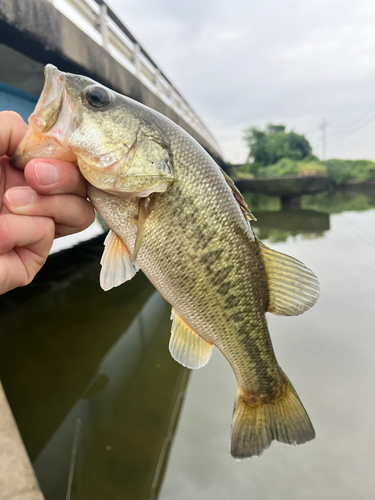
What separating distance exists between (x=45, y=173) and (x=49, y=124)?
0.18 metres

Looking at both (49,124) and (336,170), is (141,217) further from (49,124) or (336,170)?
(336,170)

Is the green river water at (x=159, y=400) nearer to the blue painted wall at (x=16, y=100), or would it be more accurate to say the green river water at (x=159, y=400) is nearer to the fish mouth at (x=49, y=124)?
the fish mouth at (x=49, y=124)

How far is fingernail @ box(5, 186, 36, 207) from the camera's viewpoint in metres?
1.30

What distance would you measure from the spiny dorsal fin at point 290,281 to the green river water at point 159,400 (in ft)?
5.52

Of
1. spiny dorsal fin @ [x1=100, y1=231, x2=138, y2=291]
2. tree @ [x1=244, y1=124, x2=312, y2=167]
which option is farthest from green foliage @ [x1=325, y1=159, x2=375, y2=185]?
spiny dorsal fin @ [x1=100, y1=231, x2=138, y2=291]

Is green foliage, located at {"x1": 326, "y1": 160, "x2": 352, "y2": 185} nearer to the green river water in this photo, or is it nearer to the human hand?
the green river water

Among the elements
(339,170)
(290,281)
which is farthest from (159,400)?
(339,170)

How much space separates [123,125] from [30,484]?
189 cm

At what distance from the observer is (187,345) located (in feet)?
5.65

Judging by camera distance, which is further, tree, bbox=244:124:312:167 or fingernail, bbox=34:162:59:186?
tree, bbox=244:124:312:167

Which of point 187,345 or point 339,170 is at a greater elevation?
point 339,170

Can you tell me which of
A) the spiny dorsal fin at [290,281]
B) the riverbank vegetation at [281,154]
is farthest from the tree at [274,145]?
the spiny dorsal fin at [290,281]

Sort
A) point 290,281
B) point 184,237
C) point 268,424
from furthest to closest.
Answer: point 268,424
point 290,281
point 184,237

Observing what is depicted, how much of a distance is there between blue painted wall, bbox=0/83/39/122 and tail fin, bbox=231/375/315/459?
11.9 feet
